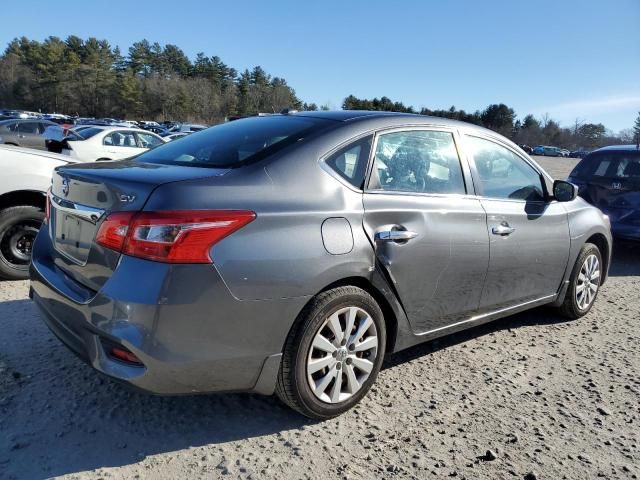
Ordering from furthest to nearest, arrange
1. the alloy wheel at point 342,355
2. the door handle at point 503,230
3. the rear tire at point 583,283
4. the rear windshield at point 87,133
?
the rear windshield at point 87,133 → the rear tire at point 583,283 → the door handle at point 503,230 → the alloy wheel at point 342,355

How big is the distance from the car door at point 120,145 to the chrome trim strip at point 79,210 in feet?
33.4

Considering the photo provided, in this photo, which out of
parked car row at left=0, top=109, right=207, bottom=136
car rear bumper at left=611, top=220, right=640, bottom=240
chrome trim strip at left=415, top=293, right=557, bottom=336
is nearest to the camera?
chrome trim strip at left=415, top=293, right=557, bottom=336

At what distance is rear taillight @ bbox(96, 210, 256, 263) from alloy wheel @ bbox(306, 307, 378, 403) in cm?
76

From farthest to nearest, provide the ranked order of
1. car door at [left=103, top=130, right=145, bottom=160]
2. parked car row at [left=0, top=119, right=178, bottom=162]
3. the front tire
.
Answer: car door at [left=103, top=130, right=145, bottom=160]
parked car row at [left=0, top=119, right=178, bottom=162]
the front tire

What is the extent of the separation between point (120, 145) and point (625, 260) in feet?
36.0

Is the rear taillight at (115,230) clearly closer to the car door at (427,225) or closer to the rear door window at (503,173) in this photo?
the car door at (427,225)

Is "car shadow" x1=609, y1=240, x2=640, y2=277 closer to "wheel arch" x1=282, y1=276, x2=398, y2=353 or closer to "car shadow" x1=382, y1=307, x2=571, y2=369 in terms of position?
"car shadow" x1=382, y1=307, x2=571, y2=369

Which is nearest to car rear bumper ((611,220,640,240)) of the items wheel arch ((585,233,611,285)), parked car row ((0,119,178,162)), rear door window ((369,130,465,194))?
wheel arch ((585,233,611,285))

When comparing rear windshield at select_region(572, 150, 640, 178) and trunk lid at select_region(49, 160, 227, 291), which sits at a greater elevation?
rear windshield at select_region(572, 150, 640, 178)

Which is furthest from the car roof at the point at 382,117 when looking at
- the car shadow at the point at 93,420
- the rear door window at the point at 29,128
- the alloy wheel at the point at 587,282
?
the rear door window at the point at 29,128

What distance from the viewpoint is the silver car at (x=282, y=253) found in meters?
2.26

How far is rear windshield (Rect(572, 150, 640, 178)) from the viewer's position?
23.5 ft

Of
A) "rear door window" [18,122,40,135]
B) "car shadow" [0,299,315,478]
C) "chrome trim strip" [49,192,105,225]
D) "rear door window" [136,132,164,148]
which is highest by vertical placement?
"rear door window" [136,132,164,148]

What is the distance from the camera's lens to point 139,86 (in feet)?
317
